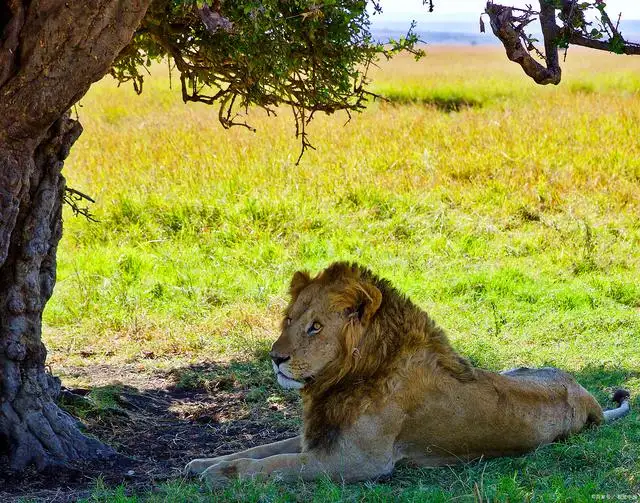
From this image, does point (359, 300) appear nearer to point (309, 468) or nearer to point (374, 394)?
point (374, 394)

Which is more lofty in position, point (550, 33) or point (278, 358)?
point (550, 33)

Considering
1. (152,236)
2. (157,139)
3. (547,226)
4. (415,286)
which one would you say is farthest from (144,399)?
(157,139)

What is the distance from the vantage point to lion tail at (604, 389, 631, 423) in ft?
19.7

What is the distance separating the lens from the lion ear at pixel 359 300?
5047mm

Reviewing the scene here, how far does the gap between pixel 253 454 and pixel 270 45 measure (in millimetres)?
2596

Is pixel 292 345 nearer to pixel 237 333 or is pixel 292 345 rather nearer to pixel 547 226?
pixel 237 333

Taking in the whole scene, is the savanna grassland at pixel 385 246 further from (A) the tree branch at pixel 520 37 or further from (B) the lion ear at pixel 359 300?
(A) the tree branch at pixel 520 37

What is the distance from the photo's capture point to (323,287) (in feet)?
16.9

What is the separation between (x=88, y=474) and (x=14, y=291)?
1.03 metres

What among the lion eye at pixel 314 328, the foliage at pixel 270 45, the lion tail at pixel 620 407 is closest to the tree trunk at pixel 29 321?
the foliage at pixel 270 45

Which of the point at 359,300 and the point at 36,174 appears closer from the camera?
the point at 359,300

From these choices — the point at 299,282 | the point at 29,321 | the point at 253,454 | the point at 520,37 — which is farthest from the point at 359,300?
the point at 29,321

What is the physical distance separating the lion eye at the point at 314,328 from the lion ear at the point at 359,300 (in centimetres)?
13

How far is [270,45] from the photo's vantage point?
6430 mm
